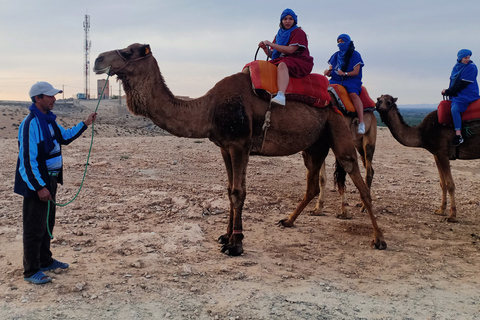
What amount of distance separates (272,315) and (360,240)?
9.71ft

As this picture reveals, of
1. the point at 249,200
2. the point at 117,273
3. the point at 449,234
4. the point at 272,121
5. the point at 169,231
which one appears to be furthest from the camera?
the point at 249,200

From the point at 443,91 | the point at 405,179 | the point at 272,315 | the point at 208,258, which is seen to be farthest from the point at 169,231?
the point at 405,179

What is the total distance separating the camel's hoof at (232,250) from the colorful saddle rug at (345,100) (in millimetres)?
3090

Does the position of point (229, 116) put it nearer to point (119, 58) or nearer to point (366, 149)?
point (119, 58)

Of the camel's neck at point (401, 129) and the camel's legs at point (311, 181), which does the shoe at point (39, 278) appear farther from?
the camel's neck at point (401, 129)

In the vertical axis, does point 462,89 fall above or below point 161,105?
above

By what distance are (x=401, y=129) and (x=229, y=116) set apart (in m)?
4.77

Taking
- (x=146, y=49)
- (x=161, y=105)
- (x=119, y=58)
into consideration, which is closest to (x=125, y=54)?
(x=119, y=58)

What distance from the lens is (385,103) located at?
349 inches

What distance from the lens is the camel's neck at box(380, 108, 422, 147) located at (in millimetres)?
8750

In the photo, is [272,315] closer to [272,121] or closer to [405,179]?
[272,121]

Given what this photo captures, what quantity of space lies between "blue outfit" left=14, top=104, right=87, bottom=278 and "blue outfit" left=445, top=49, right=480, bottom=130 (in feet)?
22.6

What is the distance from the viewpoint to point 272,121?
5.84 meters

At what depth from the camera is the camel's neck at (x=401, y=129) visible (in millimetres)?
8750
